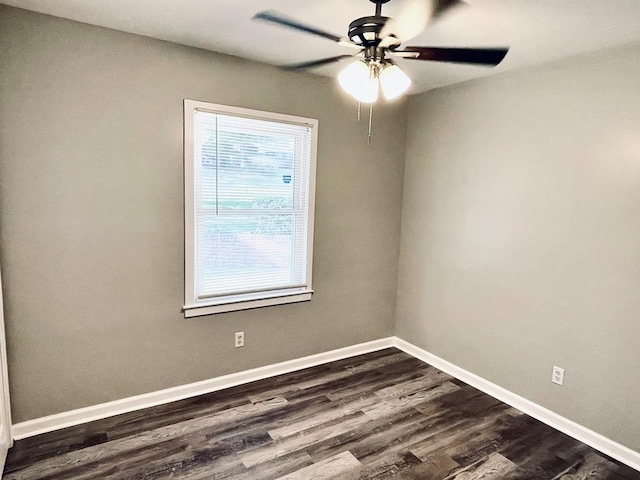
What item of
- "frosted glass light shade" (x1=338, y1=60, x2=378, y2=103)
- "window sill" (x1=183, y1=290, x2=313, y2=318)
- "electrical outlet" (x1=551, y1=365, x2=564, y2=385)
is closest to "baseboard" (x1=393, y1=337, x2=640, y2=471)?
"electrical outlet" (x1=551, y1=365, x2=564, y2=385)

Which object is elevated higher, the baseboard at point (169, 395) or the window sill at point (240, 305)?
the window sill at point (240, 305)

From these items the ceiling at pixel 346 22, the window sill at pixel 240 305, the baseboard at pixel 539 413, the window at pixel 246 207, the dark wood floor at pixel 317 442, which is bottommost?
the dark wood floor at pixel 317 442

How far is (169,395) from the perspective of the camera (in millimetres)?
2781

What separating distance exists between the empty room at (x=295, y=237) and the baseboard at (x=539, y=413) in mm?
14

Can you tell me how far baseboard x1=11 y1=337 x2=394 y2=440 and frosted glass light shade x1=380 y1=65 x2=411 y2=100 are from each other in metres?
2.37

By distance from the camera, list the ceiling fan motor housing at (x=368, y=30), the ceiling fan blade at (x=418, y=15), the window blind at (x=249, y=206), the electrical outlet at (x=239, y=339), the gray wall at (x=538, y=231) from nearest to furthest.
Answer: the ceiling fan motor housing at (x=368, y=30), the ceiling fan blade at (x=418, y=15), the gray wall at (x=538, y=231), the window blind at (x=249, y=206), the electrical outlet at (x=239, y=339)

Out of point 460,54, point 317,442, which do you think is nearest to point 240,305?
point 317,442

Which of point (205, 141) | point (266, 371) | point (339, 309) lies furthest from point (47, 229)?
point (339, 309)

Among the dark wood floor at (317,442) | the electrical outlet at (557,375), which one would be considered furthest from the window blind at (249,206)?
the electrical outlet at (557,375)

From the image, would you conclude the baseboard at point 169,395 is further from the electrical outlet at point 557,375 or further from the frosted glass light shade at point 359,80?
the frosted glass light shade at point 359,80

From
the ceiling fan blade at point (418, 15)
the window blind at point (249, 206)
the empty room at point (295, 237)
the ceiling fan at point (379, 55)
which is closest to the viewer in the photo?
the ceiling fan at point (379, 55)

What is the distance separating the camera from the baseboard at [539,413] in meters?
2.35

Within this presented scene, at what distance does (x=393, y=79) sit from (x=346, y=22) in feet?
2.21

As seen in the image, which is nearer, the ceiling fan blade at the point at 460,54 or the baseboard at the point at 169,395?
the ceiling fan blade at the point at 460,54
